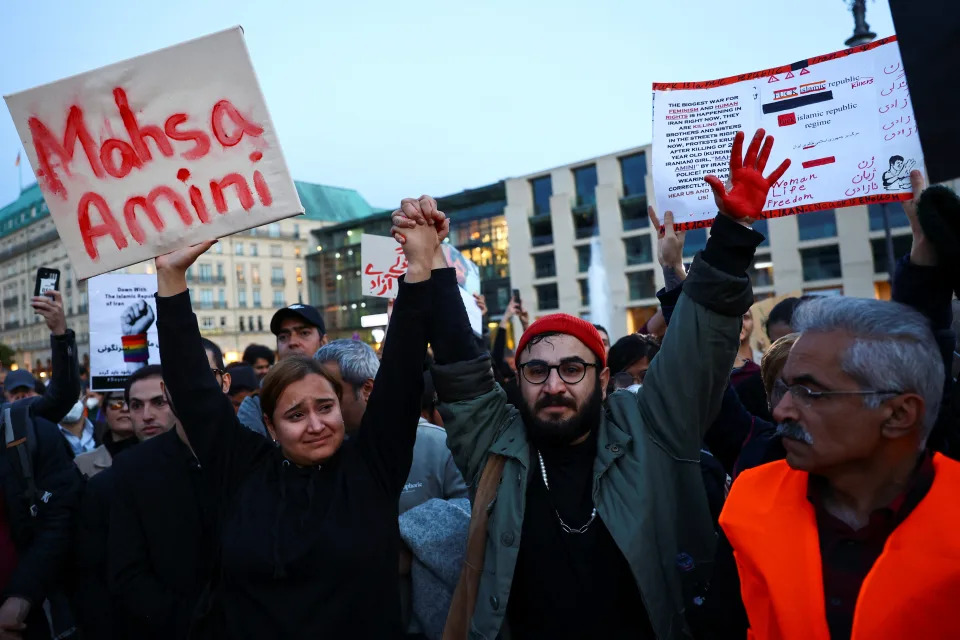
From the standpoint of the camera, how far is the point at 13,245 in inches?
3115

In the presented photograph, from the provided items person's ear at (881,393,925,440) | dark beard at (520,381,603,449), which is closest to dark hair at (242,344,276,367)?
dark beard at (520,381,603,449)

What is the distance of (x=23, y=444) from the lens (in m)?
3.69

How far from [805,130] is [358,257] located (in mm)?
57511

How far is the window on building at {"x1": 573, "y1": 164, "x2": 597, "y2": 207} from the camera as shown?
50.5 m

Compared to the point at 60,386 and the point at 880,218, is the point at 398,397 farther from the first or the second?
the point at 880,218

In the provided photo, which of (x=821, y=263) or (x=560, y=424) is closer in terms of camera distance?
(x=560, y=424)

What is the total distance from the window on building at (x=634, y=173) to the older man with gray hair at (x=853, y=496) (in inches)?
1874

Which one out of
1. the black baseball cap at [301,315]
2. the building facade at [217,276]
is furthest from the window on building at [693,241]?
the building facade at [217,276]

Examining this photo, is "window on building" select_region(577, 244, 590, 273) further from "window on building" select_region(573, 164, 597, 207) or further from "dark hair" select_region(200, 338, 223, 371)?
"dark hair" select_region(200, 338, 223, 371)

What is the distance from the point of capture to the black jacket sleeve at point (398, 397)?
259cm

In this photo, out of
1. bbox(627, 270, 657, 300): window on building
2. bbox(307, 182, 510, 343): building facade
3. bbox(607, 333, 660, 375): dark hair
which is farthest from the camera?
bbox(307, 182, 510, 343): building facade

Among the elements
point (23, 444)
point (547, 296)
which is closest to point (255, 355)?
point (23, 444)

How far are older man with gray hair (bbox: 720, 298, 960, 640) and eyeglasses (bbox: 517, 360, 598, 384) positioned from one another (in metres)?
0.81

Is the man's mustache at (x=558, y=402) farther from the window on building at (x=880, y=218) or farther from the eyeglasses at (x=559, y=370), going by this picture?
the window on building at (x=880, y=218)
